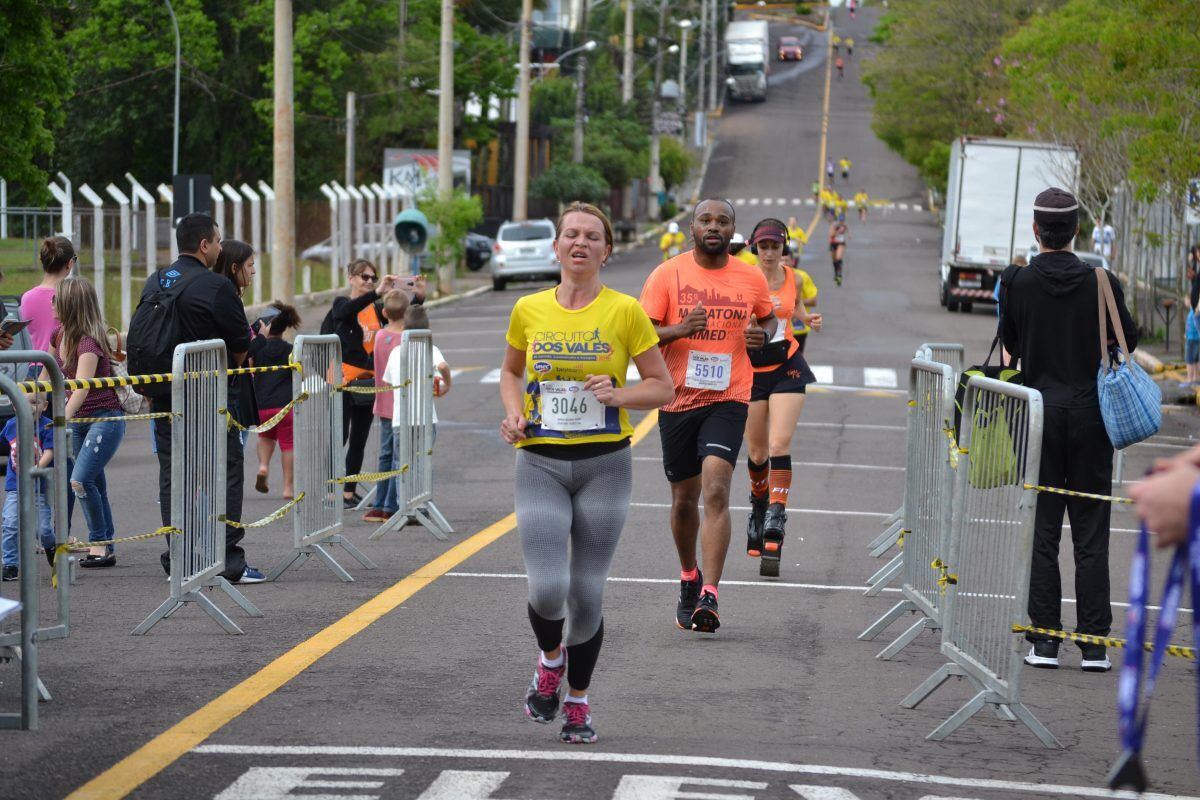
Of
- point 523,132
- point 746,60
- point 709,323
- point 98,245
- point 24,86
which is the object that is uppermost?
point 746,60

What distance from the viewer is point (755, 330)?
9555 mm

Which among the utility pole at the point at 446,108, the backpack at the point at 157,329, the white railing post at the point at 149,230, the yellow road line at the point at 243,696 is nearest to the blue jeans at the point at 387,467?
the yellow road line at the point at 243,696

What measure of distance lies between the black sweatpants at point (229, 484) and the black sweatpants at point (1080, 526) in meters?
4.24

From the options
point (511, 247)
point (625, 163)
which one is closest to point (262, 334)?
point (511, 247)

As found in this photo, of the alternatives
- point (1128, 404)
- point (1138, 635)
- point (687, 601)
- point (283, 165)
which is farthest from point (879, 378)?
point (1138, 635)

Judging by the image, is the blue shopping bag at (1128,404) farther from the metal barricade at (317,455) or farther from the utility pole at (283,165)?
the utility pole at (283,165)

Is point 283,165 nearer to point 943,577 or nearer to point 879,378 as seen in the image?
point 879,378

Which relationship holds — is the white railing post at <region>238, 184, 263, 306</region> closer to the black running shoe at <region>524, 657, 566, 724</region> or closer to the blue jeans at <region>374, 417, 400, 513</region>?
the blue jeans at <region>374, 417, 400, 513</region>

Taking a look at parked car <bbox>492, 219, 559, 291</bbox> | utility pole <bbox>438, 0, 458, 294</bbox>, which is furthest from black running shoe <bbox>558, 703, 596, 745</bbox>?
parked car <bbox>492, 219, 559, 291</bbox>

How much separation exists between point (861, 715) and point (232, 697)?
2500 millimetres

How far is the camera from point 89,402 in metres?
11.0

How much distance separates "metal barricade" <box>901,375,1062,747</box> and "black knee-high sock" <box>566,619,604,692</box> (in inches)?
53.0

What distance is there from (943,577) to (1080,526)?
1.15 metres

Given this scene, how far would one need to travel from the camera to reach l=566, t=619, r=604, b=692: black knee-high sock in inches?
271
